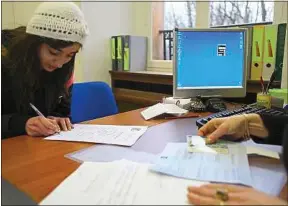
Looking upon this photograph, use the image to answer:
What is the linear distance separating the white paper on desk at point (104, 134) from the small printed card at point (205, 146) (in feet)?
0.67

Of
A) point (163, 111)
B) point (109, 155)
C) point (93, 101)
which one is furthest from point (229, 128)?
point (93, 101)

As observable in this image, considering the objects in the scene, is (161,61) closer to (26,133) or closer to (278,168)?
(26,133)

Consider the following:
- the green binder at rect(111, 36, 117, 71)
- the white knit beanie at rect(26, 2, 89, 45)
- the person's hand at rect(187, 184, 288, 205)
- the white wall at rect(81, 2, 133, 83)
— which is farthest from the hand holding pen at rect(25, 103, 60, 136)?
the green binder at rect(111, 36, 117, 71)

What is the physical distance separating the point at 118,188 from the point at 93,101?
1164 millimetres

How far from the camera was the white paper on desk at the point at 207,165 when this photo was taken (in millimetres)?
719

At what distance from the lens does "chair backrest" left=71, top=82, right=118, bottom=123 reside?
1751mm

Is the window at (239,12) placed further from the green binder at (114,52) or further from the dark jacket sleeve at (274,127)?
the dark jacket sleeve at (274,127)

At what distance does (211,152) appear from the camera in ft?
2.92

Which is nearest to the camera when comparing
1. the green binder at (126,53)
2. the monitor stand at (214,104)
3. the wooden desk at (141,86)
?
the monitor stand at (214,104)

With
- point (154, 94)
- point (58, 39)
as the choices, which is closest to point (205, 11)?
point (154, 94)

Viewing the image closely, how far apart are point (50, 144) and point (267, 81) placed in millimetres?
1320

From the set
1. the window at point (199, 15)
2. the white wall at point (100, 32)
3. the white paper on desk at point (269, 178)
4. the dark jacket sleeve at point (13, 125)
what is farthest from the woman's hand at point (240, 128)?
the white wall at point (100, 32)

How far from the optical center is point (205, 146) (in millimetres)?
940

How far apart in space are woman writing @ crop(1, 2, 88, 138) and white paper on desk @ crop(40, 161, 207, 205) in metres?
0.48
